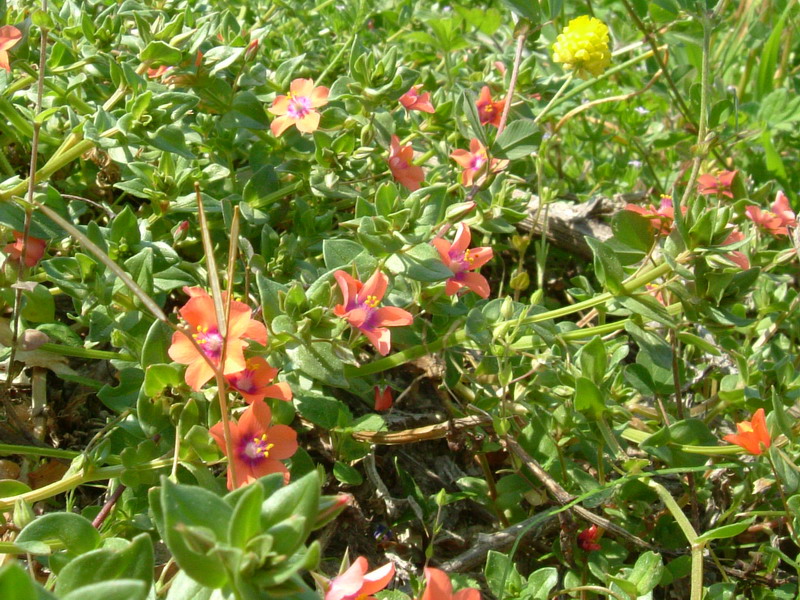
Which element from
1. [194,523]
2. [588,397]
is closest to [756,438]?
[588,397]

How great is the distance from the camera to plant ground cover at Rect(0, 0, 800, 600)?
1683mm

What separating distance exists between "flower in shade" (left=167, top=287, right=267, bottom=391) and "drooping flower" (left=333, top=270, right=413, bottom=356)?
7.3 inches

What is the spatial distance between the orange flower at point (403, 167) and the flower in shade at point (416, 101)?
222 mm

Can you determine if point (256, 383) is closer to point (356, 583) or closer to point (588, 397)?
point (356, 583)

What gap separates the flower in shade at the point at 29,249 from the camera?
6.27 ft

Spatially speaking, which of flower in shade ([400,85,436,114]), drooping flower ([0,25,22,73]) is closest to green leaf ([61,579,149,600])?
drooping flower ([0,25,22,73])

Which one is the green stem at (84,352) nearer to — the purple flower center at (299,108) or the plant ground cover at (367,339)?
the plant ground cover at (367,339)

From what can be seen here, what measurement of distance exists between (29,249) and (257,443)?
32.8 inches

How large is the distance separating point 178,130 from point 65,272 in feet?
1.57

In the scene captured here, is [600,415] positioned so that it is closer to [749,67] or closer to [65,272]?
[65,272]

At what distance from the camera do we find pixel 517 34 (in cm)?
243

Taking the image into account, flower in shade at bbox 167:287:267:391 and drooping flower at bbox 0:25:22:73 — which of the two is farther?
drooping flower at bbox 0:25:22:73

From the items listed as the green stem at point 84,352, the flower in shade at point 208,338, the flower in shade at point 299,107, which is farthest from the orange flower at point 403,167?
the green stem at point 84,352

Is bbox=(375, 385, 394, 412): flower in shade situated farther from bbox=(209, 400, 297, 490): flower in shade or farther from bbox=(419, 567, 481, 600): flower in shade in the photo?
bbox=(419, 567, 481, 600): flower in shade
